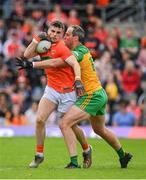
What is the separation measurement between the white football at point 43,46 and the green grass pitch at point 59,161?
1.95 m

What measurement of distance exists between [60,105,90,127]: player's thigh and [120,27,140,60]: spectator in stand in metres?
13.6

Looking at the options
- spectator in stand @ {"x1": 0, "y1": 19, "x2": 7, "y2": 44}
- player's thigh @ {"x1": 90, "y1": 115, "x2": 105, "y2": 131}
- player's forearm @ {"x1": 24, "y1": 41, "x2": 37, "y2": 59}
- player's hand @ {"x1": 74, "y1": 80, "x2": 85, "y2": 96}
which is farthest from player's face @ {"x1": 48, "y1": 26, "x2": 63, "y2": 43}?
spectator in stand @ {"x1": 0, "y1": 19, "x2": 7, "y2": 44}

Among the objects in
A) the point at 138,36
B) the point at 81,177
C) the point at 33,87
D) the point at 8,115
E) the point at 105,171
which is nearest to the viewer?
the point at 81,177

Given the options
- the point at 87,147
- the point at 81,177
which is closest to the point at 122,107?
the point at 87,147

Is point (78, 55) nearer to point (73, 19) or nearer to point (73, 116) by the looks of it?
point (73, 116)

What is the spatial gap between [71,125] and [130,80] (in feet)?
40.9

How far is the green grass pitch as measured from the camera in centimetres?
1254

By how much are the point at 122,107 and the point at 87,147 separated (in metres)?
10.00

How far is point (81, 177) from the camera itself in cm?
1218

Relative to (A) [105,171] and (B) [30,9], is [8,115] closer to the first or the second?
(B) [30,9]

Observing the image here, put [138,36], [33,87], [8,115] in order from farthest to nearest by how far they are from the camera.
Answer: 1. [138,36]
2. [33,87]
3. [8,115]

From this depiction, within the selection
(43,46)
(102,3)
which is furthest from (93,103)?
(102,3)

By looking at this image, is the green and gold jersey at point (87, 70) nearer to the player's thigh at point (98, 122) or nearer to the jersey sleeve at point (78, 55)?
the jersey sleeve at point (78, 55)

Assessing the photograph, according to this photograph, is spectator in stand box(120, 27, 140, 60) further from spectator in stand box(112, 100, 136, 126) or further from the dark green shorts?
the dark green shorts
